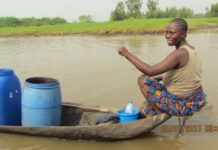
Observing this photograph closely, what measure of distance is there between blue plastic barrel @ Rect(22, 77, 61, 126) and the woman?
111 cm

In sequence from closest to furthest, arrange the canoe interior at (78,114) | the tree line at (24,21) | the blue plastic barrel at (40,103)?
the blue plastic barrel at (40,103)
the canoe interior at (78,114)
the tree line at (24,21)

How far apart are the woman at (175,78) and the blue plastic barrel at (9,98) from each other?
1.66 metres

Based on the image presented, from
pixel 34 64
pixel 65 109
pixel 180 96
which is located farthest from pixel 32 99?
pixel 34 64

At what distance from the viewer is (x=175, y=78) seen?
192 inches

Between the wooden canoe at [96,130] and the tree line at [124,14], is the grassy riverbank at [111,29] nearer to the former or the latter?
the tree line at [124,14]

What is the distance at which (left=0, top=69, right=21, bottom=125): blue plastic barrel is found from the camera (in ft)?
17.3

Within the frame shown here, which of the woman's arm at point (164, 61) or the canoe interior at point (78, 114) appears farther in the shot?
the canoe interior at point (78, 114)

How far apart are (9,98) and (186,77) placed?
2.46 metres

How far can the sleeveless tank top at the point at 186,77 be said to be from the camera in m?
4.73

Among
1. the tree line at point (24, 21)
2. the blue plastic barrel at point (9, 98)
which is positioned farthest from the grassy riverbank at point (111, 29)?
the blue plastic barrel at point (9, 98)

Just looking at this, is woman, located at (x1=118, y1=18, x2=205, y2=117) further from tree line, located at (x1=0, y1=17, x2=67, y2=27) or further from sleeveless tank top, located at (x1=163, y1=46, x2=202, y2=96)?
tree line, located at (x1=0, y1=17, x2=67, y2=27)
